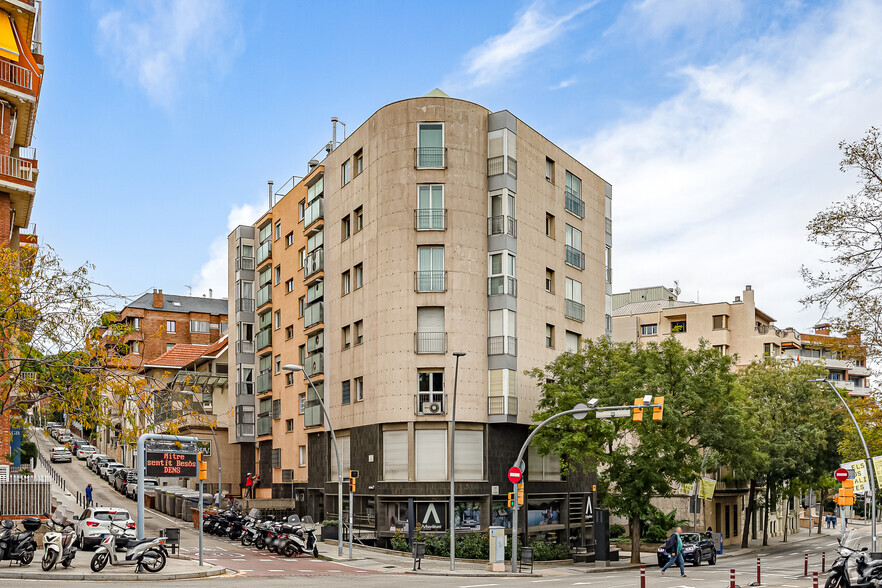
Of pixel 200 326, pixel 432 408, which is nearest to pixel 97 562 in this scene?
pixel 432 408

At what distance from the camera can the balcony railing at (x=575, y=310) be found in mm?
51375

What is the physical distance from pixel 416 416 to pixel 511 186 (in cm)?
1275

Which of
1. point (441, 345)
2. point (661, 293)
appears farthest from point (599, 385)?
point (661, 293)

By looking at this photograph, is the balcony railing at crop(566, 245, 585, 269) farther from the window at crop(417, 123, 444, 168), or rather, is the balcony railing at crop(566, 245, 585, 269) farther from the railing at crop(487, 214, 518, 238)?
the window at crop(417, 123, 444, 168)

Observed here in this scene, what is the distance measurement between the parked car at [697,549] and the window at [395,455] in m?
14.5

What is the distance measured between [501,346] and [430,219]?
23.8 feet

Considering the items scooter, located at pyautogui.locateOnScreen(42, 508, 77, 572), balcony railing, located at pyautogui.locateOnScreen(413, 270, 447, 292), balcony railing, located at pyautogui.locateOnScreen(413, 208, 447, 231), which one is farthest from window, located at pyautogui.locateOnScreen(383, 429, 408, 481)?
scooter, located at pyautogui.locateOnScreen(42, 508, 77, 572)

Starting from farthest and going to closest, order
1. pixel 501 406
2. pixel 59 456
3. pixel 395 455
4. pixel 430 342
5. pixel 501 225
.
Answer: pixel 59 456
pixel 501 225
pixel 430 342
pixel 501 406
pixel 395 455

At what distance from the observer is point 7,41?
34.7 m

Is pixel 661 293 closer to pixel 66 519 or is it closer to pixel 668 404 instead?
pixel 668 404

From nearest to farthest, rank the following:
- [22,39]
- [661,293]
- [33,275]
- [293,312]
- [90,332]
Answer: [90,332], [33,275], [22,39], [293,312], [661,293]

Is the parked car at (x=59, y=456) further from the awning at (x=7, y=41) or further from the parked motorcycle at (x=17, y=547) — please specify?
the parked motorcycle at (x=17, y=547)

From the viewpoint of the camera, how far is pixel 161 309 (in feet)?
343

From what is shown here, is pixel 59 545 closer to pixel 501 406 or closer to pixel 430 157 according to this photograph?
pixel 501 406
